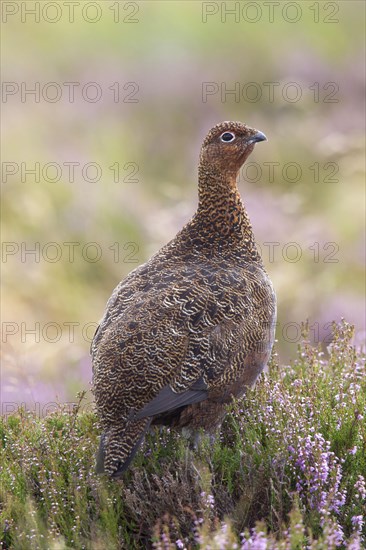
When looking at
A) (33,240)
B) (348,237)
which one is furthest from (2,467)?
(348,237)

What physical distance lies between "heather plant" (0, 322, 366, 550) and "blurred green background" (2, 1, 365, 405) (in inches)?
34.4

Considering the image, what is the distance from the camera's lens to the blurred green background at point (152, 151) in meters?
7.79

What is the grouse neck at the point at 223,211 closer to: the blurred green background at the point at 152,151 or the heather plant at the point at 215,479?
the heather plant at the point at 215,479

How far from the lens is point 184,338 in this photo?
3885 mm

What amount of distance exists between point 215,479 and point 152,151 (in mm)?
9401

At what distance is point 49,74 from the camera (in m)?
15.9

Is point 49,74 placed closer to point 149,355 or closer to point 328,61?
point 328,61

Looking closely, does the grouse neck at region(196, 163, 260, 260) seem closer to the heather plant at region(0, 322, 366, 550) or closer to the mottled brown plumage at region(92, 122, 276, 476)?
the mottled brown plumage at region(92, 122, 276, 476)

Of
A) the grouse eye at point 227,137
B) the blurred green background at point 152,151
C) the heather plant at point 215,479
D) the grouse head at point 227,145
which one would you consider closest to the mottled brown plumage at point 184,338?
the heather plant at point 215,479

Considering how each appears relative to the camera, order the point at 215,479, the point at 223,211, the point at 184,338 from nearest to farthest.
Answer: the point at 215,479, the point at 184,338, the point at 223,211

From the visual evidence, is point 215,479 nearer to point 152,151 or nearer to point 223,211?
point 223,211

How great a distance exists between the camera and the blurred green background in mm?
7793

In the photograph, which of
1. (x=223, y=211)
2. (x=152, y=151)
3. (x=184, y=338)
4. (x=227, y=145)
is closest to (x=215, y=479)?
(x=184, y=338)

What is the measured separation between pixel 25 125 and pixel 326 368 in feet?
30.1
